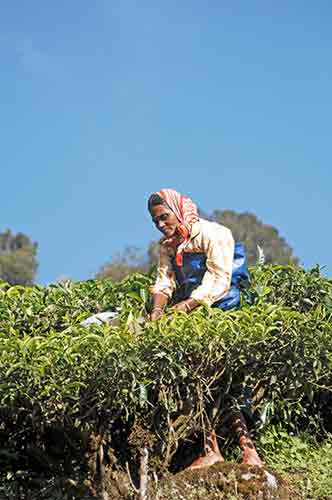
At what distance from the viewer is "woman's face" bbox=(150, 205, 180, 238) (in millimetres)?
6900

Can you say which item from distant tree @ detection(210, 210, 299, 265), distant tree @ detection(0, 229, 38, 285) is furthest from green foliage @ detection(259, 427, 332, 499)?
distant tree @ detection(210, 210, 299, 265)

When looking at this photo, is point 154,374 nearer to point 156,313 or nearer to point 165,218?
point 156,313

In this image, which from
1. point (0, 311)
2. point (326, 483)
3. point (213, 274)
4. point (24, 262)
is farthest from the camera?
point (24, 262)

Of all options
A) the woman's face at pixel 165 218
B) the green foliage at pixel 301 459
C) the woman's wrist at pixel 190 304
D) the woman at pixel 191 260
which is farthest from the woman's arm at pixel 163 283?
the green foliage at pixel 301 459

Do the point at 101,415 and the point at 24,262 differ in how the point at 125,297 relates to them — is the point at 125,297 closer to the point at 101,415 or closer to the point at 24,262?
the point at 101,415

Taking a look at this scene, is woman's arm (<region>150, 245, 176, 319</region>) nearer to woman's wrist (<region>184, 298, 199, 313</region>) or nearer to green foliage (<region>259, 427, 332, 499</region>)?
woman's wrist (<region>184, 298, 199, 313</region>)

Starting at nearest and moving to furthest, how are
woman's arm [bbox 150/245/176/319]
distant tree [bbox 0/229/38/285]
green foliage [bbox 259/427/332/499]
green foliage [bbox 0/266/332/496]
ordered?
green foliage [bbox 0/266/332/496] < green foliage [bbox 259/427/332/499] < woman's arm [bbox 150/245/176/319] < distant tree [bbox 0/229/38/285]

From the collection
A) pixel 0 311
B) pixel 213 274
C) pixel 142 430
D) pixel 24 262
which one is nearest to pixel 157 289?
pixel 213 274

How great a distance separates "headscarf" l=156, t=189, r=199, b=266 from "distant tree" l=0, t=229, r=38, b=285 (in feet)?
101

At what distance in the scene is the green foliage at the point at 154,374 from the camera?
5715mm

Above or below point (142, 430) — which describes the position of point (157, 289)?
above

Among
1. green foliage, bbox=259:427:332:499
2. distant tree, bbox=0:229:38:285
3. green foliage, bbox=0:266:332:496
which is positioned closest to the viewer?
green foliage, bbox=0:266:332:496

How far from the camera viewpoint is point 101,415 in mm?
5867

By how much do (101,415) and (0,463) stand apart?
1.02 m
